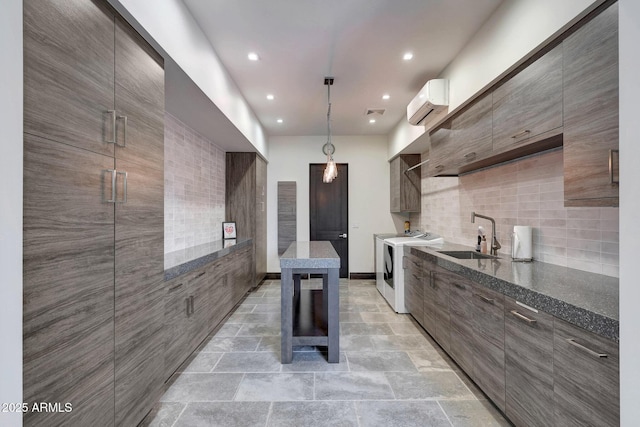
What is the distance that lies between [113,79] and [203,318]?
217 cm

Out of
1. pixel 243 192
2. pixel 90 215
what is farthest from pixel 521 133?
pixel 243 192

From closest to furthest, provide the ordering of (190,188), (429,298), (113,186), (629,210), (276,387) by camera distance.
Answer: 1. (629,210)
2. (113,186)
3. (276,387)
4. (429,298)
5. (190,188)

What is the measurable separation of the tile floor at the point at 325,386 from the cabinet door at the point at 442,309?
6.7 inches

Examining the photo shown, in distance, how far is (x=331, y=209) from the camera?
226 inches

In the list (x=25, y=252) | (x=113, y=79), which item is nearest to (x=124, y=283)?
(x=25, y=252)

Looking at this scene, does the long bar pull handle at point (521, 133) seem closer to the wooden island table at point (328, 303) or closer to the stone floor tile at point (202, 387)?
the wooden island table at point (328, 303)

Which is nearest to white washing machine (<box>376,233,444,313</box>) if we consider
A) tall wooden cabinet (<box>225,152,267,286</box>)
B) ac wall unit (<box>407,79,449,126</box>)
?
ac wall unit (<box>407,79,449,126</box>)

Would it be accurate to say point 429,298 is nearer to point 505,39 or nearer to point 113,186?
point 505,39

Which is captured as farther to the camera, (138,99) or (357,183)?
(357,183)

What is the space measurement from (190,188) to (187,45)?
1.78 meters

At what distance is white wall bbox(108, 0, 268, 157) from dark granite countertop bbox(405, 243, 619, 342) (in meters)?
2.53

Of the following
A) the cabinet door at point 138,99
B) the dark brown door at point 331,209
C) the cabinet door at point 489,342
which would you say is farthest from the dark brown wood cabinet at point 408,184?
the cabinet door at point 138,99

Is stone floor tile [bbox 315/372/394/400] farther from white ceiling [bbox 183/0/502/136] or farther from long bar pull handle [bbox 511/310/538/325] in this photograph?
white ceiling [bbox 183/0/502/136]

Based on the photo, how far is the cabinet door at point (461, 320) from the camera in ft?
6.82
